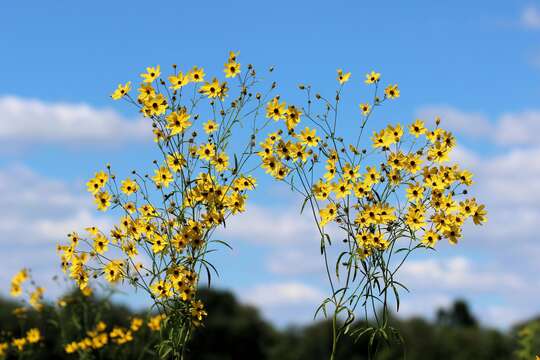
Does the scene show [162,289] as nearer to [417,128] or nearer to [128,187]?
[128,187]

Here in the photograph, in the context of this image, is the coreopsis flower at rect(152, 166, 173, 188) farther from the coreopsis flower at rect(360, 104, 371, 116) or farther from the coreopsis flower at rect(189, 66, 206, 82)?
the coreopsis flower at rect(360, 104, 371, 116)

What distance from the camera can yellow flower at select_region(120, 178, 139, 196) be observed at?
6.42 metres

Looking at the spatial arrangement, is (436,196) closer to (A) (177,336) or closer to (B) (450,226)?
(B) (450,226)

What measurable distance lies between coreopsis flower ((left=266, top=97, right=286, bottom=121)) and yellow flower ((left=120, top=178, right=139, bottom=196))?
1.29 metres

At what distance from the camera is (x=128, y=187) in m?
6.43

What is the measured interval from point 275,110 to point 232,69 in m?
0.50

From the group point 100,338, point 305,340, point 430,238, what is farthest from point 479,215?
point 305,340

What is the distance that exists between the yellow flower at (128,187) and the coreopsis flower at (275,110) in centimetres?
129

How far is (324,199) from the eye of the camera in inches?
241

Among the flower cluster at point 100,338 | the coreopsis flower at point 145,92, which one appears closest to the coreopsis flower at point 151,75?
the coreopsis flower at point 145,92

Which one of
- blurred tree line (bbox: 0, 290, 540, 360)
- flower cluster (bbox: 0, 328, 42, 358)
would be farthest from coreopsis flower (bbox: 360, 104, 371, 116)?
blurred tree line (bbox: 0, 290, 540, 360)

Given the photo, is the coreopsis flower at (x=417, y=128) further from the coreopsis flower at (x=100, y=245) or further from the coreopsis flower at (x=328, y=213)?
the coreopsis flower at (x=100, y=245)

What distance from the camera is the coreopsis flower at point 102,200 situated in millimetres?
6395

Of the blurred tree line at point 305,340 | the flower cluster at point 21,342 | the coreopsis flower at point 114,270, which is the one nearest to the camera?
the coreopsis flower at point 114,270
